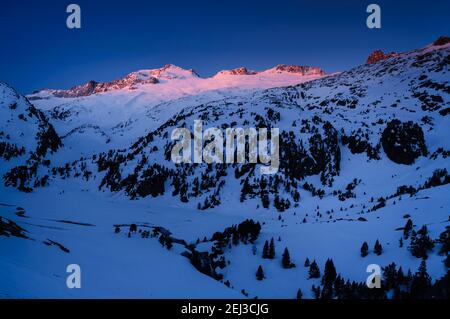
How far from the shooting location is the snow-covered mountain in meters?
41.2

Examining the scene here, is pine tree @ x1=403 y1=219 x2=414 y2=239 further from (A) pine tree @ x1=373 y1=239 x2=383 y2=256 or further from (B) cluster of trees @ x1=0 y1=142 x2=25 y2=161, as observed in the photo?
(B) cluster of trees @ x1=0 y1=142 x2=25 y2=161

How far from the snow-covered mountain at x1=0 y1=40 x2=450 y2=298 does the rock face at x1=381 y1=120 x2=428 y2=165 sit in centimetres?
50

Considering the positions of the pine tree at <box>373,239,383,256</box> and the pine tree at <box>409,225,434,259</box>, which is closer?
the pine tree at <box>409,225,434,259</box>

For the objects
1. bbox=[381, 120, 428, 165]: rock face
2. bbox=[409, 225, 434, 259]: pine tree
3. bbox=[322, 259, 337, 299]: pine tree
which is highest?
bbox=[381, 120, 428, 165]: rock face

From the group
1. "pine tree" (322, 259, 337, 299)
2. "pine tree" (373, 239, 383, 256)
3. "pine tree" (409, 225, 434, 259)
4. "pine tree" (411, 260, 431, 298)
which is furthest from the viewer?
"pine tree" (373, 239, 383, 256)

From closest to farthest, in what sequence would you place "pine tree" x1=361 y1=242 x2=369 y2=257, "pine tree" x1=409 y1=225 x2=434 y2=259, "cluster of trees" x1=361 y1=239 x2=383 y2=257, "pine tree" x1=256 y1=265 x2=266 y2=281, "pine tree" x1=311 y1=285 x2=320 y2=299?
"pine tree" x1=311 y1=285 x2=320 y2=299 < "pine tree" x1=409 y1=225 x2=434 y2=259 < "pine tree" x1=256 y1=265 x2=266 y2=281 < "cluster of trees" x1=361 y1=239 x2=383 y2=257 < "pine tree" x1=361 y1=242 x2=369 y2=257

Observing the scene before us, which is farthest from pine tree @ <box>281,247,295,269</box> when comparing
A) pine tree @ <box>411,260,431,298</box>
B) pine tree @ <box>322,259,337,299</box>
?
pine tree @ <box>411,260,431,298</box>

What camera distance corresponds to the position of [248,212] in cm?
11344

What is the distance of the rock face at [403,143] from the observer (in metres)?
140

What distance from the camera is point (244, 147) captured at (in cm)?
14438

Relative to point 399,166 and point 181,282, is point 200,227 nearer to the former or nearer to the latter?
point 181,282

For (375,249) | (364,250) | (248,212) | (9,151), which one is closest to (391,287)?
(375,249)

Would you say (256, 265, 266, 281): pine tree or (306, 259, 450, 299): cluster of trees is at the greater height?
(306, 259, 450, 299): cluster of trees

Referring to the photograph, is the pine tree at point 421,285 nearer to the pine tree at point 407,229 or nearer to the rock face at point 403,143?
the pine tree at point 407,229
